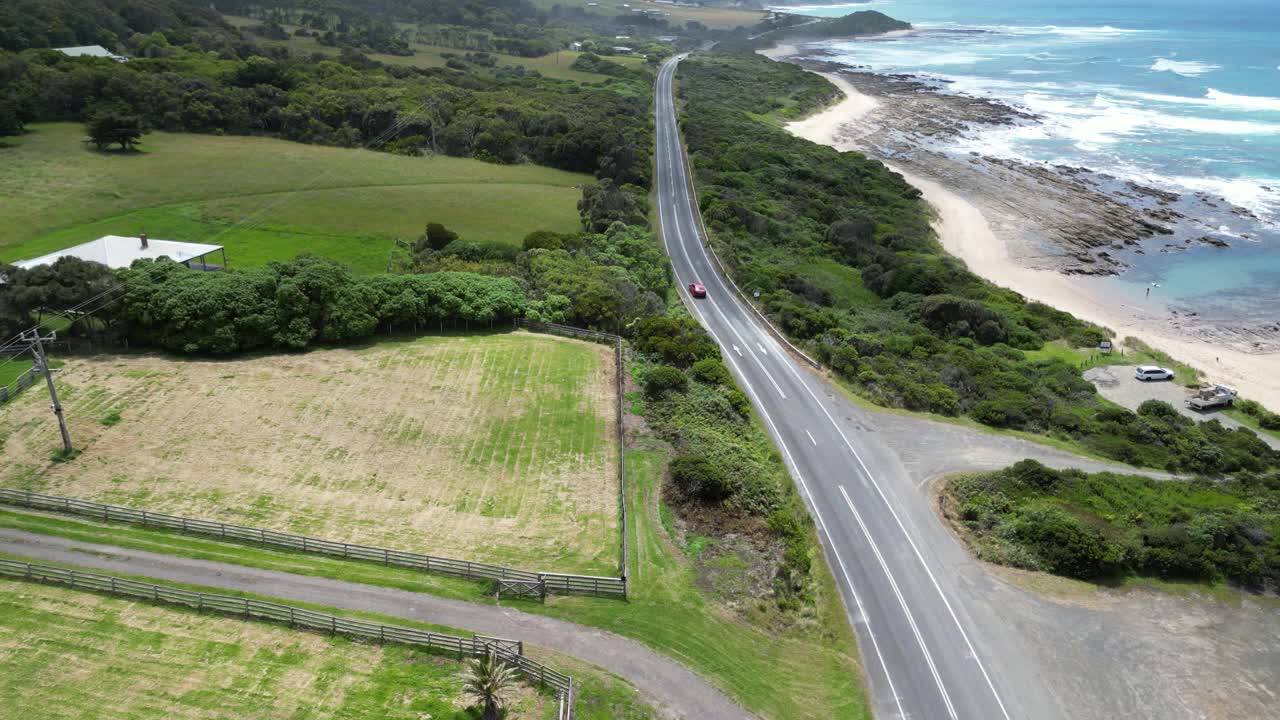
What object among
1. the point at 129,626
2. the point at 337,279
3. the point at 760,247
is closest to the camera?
the point at 129,626

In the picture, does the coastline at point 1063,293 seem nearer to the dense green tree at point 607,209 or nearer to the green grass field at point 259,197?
the dense green tree at point 607,209

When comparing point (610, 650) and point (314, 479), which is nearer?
point (610, 650)

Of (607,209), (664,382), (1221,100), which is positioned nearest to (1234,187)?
(1221,100)

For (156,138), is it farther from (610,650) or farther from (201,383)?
(610,650)

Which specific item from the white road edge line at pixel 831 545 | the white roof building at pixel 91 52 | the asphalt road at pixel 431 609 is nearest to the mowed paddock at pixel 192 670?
the asphalt road at pixel 431 609

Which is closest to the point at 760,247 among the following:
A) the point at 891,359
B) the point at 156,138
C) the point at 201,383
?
the point at 891,359

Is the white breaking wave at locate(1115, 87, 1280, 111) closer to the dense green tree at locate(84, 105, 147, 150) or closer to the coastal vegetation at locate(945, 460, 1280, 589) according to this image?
the coastal vegetation at locate(945, 460, 1280, 589)

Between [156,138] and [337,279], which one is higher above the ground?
[156,138]

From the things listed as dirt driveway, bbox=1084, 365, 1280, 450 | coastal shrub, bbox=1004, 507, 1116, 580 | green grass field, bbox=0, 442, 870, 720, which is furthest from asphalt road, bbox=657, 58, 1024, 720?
dirt driveway, bbox=1084, 365, 1280, 450
